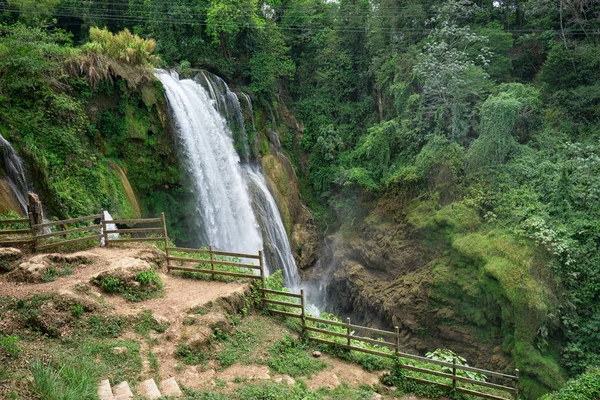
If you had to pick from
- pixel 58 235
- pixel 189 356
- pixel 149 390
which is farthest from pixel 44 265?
pixel 149 390

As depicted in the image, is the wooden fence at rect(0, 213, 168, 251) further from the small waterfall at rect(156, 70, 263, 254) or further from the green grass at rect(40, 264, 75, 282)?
the small waterfall at rect(156, 70, 263, 254)

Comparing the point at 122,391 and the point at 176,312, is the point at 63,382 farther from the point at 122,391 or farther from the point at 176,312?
the point at 176,312

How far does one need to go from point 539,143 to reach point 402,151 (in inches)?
230

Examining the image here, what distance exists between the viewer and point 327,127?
23.7 meters

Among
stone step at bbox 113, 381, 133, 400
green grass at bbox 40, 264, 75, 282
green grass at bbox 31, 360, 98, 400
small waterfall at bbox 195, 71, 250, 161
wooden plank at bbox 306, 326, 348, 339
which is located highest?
small waterfall at bbox 195, 71, 250, 161

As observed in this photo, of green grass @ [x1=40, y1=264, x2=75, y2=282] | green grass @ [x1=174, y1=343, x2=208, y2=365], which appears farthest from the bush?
green grass @ [x1=40, y1=264, x2=75, y2=282]

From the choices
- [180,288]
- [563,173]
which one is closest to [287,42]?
[563,173]

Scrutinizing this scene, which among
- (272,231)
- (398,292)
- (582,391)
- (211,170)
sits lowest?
(398,292)

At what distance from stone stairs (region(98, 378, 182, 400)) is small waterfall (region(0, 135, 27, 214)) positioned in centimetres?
684

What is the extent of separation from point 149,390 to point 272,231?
12197 mm

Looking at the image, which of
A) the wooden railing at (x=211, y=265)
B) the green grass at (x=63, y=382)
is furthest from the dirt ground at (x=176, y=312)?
the green grass at (x=63, y=382)

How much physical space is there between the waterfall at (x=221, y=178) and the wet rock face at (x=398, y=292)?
2.49 metres

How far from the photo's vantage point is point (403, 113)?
20.5 metres

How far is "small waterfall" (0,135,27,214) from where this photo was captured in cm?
1077
